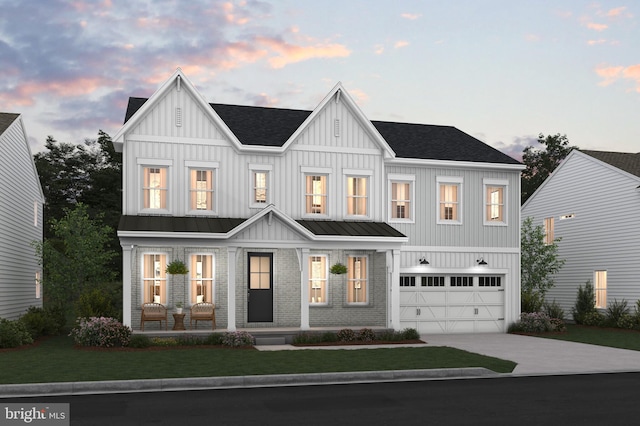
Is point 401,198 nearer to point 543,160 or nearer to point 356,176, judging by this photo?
point 356,176

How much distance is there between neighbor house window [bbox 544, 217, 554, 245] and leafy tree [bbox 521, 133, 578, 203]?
27009mm

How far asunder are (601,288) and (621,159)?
643 cm

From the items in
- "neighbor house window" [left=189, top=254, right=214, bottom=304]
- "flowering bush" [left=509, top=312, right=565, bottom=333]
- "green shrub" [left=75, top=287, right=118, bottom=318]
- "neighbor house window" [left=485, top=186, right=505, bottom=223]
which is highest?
"neighbor house window" [left=485, top=186, right=505, bottom=223]

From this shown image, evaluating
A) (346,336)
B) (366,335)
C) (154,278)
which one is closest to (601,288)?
(366,335)

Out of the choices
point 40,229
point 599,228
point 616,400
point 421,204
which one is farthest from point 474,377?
point 40,229

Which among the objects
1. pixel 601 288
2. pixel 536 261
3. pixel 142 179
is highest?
pixel 142 179

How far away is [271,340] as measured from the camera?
2239 cm

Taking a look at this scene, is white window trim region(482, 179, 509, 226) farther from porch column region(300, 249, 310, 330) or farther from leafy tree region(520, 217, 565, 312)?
porch column region(300, 249, 310, 330)

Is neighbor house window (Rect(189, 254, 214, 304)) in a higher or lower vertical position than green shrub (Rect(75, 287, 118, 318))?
higher

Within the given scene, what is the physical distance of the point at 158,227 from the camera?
2269 centimetres

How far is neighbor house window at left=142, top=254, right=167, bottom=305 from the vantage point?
24109 mm

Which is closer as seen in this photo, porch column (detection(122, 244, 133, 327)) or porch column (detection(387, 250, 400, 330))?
porch column (detection(122, 244, 133, 327))

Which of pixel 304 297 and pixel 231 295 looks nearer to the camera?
pixel 231 295

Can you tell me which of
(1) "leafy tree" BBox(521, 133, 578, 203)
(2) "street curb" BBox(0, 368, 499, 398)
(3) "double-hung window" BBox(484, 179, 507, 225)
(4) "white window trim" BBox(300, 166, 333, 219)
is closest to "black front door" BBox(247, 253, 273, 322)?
(4) "white window trim" BBox(300, 166, 333, 219)
